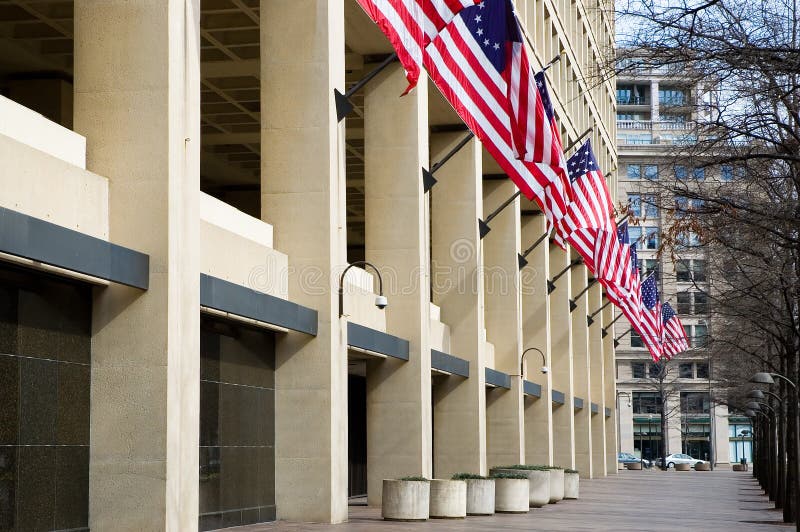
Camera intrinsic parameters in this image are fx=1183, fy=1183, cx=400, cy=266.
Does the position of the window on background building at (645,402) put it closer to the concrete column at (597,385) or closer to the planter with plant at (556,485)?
the concrete column at (597,385)

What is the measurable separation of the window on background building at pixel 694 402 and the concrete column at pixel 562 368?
6799 centimetres

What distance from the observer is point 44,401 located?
50.0 ft

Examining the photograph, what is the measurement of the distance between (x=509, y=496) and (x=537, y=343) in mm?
19572

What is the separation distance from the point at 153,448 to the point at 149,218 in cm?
315

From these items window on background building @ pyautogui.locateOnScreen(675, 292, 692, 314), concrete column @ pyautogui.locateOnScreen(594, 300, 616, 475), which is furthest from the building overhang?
concrete column @ pyautogui.locateOnScreen(594, 300, 616, 475)

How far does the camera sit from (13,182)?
46.2 feet

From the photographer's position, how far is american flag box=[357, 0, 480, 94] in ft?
58.3

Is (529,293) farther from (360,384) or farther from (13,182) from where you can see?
(13,182)

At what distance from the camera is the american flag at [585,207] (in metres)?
32.0

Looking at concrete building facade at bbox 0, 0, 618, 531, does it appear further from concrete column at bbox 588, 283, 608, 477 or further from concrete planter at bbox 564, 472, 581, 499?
concrete column at bbox 588, 283, 608, 477

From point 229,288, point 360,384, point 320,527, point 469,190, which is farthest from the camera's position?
point 360,384

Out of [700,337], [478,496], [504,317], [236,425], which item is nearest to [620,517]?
[478,496]

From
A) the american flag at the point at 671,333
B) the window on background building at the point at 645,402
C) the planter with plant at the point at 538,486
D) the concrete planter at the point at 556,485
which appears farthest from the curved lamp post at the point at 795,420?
the window on background building at the point at 645,402

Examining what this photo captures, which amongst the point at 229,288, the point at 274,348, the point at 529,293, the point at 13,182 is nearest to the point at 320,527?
the point at 274,348
